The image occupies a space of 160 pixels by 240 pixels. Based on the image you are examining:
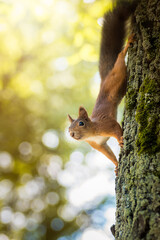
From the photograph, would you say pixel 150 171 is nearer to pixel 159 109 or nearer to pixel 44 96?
pixel 159 109

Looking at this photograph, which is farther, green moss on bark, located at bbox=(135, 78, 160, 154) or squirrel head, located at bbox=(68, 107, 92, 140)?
squirrel head, located at bbox=(68, 107, 92, 140)

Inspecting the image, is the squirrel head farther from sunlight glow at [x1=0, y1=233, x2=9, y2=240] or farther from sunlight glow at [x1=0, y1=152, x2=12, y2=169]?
sunlight glow at [x1=0, y1=233, x2=9, y2=240]

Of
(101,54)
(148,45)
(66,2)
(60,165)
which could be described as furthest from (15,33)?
(60,165)

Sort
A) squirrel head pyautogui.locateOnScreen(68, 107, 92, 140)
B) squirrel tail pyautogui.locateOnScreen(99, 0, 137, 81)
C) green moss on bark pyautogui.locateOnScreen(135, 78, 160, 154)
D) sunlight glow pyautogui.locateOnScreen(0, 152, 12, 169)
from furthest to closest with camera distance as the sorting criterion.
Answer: sunlight glow pyautogui.locateOnScreen(0, 152, 12, 169) < squirrel head pyautogui.locateOnScreen(68, 107, 92, 140) < squirrel tail pyautogui.locateOnScreen(99, 0, 137, 81) < green moss on bark pyautogui.locateOnScreen(135, 78, 160, 154)

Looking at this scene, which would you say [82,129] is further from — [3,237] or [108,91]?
[3,237]

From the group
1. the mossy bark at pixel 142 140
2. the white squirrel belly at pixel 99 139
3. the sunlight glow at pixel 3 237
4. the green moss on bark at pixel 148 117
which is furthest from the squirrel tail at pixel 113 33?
the sunlight glow at pixel 3 237

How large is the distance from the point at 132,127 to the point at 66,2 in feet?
6.52

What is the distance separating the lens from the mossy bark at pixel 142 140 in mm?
1326

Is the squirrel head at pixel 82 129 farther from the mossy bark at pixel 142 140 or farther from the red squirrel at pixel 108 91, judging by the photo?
the mossy bark at pixel 142 140

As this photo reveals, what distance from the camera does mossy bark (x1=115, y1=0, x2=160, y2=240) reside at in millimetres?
1326

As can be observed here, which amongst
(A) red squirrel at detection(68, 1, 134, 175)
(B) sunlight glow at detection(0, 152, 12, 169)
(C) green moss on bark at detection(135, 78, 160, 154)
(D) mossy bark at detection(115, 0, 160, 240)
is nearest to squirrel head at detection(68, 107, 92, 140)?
(A) red squirrel at detection(68, 1, 134, 175)

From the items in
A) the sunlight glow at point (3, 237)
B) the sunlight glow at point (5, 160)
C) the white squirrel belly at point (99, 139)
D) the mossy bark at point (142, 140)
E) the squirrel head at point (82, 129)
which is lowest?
the mossy bark at point (142, 140)

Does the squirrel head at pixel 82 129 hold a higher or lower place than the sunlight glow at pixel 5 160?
lower

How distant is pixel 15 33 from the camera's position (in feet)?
14.9
